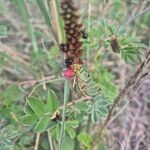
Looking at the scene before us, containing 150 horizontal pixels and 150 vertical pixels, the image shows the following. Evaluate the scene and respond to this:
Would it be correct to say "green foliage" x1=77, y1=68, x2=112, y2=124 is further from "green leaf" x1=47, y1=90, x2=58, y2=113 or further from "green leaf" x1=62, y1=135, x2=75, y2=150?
"green leaf" x1=62, y1=135, x2=75, y2=150

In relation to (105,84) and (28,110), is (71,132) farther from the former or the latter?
(105,84)

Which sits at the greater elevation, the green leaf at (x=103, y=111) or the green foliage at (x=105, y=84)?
the green leaf at (x=103, y=111)

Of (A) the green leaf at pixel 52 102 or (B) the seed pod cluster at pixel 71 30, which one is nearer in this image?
(B) the seed pod cluster at pixel 71 30

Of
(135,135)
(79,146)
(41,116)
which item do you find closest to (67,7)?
(41,116)

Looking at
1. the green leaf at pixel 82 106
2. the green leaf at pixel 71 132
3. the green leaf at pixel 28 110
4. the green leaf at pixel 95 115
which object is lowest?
the green leaf at pixel 71 132

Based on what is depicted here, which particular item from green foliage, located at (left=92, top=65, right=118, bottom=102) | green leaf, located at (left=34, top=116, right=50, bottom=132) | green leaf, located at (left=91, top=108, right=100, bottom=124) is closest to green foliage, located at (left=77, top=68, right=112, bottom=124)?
green leaf, located at (left=91, top=108, right=100, bottom=124)

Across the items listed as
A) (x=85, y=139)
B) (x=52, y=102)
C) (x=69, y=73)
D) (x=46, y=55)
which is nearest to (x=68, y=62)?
(x=69, y=73)

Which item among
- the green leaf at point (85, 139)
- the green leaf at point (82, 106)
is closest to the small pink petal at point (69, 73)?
the green leaf at point (82, 106)

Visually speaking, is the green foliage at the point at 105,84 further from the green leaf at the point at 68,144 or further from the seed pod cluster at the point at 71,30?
the seed pod cluster at the point at 71,30
